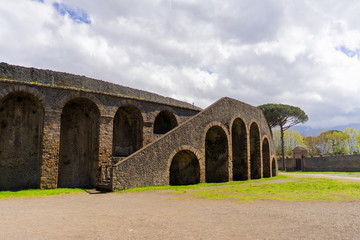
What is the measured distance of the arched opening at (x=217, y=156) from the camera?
52.3 feet

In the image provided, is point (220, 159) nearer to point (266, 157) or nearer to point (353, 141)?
point (266, 157)

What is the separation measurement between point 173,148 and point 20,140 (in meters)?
7.13

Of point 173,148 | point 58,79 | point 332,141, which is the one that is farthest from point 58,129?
point 332,141

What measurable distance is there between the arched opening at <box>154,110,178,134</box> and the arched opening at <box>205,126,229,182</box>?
269 centimetres

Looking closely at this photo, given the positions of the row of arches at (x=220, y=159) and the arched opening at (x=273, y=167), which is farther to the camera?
the arched opening at (x=273, y=167)

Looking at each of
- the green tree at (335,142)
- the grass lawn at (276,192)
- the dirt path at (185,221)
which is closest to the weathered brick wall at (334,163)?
the green tree at (335,142)

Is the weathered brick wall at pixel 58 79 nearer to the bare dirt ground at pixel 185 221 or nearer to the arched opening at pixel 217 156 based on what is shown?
the arched opening at pixel 217 156

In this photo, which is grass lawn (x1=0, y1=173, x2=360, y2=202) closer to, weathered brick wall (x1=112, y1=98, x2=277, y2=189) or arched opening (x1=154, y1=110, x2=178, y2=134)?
weathered brick wall (x1=112, y1=98, x2=277, y2=189)

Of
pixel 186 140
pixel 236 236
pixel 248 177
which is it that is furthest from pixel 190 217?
pixel 248 177

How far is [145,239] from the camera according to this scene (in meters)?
4.14

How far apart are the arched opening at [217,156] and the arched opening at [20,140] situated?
9386 mm

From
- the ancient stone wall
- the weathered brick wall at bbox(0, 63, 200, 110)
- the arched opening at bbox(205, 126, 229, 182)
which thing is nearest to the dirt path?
the ancient stone wall

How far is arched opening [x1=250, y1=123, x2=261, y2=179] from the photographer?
1917 cm

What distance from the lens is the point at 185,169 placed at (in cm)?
1486
